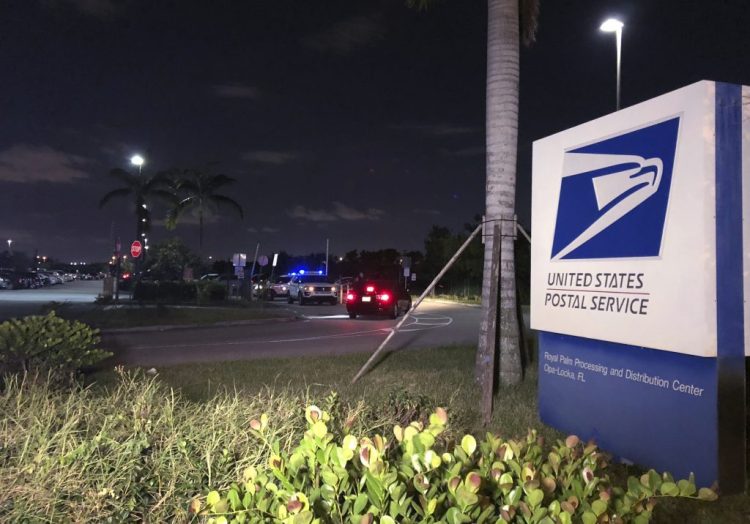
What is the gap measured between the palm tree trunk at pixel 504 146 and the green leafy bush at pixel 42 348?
530cm

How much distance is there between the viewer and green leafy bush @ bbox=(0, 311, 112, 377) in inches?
313

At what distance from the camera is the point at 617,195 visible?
5.41 metres

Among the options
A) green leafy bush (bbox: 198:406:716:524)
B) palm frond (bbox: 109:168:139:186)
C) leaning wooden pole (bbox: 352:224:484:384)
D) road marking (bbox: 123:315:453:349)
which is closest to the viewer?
green leafy bush (bbox: 198:406:716:524)

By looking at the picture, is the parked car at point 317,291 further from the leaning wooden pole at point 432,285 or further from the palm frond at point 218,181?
the leaning wooden pole at point 432,285

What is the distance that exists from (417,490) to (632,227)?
3601mm

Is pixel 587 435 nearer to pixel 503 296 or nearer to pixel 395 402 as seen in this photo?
pixel 395 402

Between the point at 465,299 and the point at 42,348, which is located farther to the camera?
the point at 465,299

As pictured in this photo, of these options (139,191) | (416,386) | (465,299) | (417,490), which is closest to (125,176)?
(139,191)

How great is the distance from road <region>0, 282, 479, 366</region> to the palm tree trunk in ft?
16.8

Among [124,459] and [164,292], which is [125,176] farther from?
[124,459]

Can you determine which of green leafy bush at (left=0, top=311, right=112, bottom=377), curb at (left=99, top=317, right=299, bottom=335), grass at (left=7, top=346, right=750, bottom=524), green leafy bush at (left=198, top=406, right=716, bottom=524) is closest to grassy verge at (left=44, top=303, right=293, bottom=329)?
curb at (left=99, top=317, right=299, bottom=335)

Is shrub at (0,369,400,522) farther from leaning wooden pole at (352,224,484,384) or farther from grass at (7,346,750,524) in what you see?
leaning wooden pole at (352,224,484,384)

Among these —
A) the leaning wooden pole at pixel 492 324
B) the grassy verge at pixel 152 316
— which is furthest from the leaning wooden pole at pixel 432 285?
the grassy verge at pixel 152 316

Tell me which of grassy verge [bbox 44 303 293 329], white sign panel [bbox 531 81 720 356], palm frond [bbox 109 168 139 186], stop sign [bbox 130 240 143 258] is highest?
palm frond [bbox 109 168 139 186]
